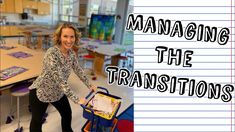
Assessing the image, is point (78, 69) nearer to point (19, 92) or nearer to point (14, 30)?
point (19, 92)

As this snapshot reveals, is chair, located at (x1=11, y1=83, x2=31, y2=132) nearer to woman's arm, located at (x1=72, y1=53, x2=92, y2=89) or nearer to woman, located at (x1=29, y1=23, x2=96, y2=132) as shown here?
woman, located at (x1=29, y1=23, x2=96, y2=132)

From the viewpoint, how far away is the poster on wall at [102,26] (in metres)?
4.92

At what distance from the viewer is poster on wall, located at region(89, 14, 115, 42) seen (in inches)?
194

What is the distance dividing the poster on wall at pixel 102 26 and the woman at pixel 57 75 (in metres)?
3.41

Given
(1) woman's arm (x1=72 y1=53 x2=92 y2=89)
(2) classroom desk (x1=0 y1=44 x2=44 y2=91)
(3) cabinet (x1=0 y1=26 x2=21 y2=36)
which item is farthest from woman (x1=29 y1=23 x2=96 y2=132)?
(3) cabinet (x1=0 y1=26 x2=21 y2=36)

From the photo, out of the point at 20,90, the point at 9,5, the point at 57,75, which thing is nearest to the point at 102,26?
the point at 9,5

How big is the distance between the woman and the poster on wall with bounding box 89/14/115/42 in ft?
11.2

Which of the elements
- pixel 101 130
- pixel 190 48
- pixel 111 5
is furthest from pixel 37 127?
pixel 111 5

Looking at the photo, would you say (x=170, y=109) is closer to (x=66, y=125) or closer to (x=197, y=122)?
(x=197, y=122)

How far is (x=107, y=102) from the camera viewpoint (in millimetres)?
1569

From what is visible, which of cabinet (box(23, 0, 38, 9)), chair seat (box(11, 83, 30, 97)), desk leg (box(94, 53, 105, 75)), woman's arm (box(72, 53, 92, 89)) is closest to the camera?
woman's arm (box(72, 53, 92, 89))

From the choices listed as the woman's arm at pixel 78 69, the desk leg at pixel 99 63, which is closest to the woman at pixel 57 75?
the woman's arm at pixel 78 69

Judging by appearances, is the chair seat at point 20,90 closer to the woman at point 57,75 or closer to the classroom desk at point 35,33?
the woman at point 57,75

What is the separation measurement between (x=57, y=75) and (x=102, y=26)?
3762 mm
